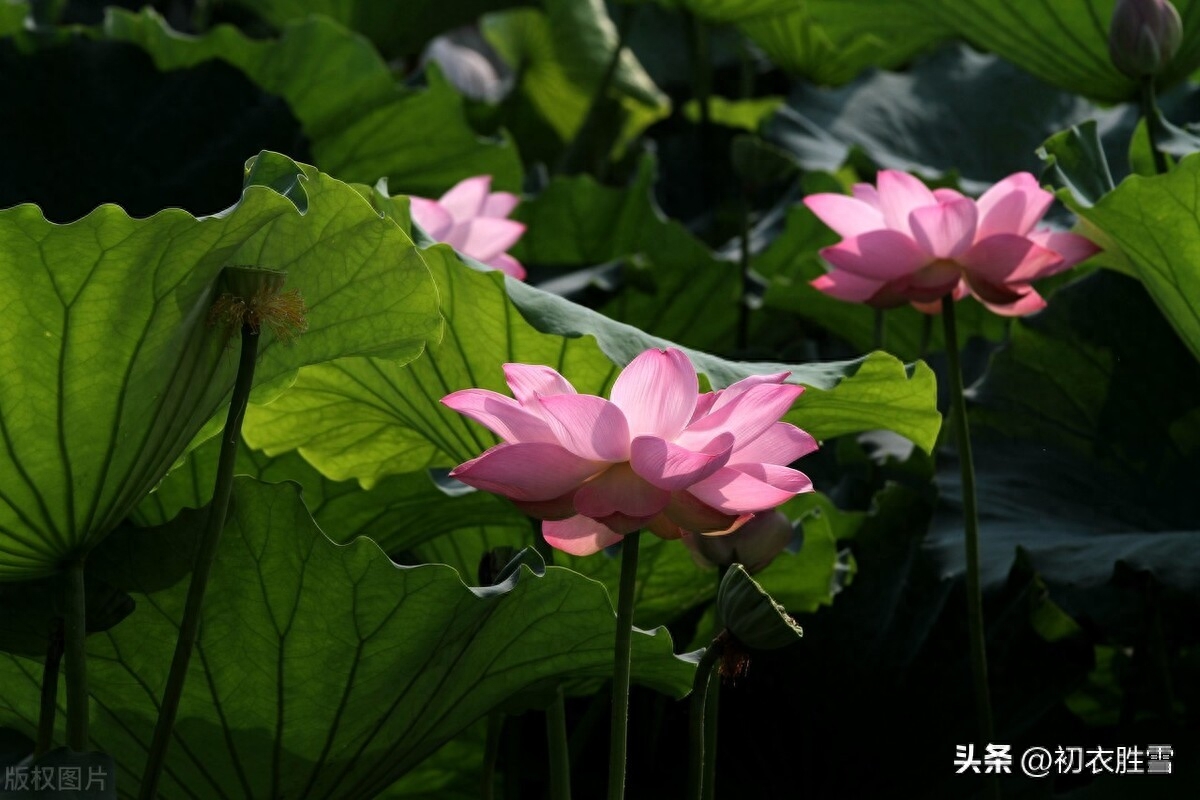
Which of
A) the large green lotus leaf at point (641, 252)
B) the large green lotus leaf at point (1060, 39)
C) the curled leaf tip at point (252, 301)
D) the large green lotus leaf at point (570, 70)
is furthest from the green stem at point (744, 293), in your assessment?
Answer: the curled leaf tip at point (252, 301)

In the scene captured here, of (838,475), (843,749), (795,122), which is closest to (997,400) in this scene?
(838,475)

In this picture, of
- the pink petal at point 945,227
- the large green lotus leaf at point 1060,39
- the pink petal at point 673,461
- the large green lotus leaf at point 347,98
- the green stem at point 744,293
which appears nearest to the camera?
the pink petal at point 673,461

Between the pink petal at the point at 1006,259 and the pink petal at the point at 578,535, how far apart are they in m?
0.39

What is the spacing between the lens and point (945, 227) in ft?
3.43

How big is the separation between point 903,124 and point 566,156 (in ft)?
1.79

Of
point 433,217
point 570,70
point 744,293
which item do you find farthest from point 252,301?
point 570,70

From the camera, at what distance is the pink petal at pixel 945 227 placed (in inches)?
40.6

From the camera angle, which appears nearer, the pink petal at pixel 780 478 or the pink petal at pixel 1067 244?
the pink petal at pixel 780 478

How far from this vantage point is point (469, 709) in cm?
88

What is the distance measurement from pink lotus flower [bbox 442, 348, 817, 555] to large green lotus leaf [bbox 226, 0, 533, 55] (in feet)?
5.14

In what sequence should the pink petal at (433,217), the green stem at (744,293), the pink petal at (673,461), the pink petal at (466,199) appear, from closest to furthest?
the pink petal at (673,461) < the pink petal at (433,217) < the pink petal at (466,199) < the green stem at (744,293)

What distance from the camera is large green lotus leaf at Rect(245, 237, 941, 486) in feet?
3.02

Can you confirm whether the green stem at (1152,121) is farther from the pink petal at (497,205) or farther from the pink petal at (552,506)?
the pink petal at (552,506)

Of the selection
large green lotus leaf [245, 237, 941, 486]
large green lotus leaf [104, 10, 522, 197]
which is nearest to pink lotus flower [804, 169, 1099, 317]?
large green lotus leaf [245, 237, 941, 486]
